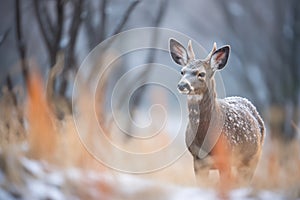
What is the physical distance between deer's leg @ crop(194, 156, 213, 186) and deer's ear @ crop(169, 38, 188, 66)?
12.8 inches

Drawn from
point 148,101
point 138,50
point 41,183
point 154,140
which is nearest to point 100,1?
point 138,50

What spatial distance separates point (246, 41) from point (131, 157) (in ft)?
2.61

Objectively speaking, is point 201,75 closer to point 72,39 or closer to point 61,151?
point 61,151

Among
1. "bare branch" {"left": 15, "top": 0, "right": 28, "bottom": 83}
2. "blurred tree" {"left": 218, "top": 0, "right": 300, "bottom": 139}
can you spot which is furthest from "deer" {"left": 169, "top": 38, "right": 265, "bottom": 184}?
"bare branch" {"left": 15, "top": 0, "right": 28, "bottom": 83}

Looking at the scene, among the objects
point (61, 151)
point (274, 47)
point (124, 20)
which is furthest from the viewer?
point (274, 47)

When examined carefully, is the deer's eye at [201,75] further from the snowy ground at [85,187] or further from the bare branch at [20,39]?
the bare branch at [20,39]

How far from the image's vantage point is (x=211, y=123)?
80.7 inches

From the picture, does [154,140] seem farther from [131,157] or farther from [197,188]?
[197,188]

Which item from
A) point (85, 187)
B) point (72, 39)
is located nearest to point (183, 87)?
point (85, 187)

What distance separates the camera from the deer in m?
2.00

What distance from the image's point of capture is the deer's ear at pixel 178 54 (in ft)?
6.73

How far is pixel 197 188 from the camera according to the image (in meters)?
2.15

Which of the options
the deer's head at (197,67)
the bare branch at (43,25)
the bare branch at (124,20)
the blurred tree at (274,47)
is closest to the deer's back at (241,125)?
the deer's head at (197,67)

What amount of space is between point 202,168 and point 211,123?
0.16 meters
